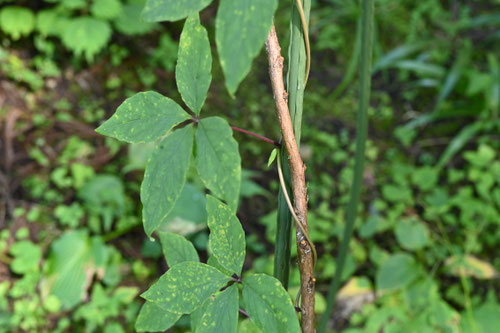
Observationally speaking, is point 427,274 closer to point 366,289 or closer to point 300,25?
point 366,289

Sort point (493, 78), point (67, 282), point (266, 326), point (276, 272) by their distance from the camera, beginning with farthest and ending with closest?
point (493, 78)
point (67, 282)
point (276, 272)
point (266, 326)

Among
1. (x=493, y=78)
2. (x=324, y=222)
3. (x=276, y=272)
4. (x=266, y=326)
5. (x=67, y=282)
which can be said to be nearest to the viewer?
(x=266, y=326)

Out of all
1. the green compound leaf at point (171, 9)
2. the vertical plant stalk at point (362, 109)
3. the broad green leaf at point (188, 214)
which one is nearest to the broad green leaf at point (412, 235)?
the broad green leaf at point (188, 214)

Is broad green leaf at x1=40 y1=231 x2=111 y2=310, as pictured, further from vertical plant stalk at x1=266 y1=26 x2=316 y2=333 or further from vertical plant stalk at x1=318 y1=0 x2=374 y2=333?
vertical plant stalk at x1=266 y1=26 x2=316 y2=333

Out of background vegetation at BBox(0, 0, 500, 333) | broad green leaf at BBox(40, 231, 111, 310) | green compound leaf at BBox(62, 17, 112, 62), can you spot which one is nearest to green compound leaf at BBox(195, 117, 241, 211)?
background vegetation at BBox(0, 0, 500, 333)

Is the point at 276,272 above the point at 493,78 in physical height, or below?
below

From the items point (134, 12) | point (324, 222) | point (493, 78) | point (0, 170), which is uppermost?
point (134, 12)

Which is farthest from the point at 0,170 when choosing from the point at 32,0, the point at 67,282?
the point at 32,0
